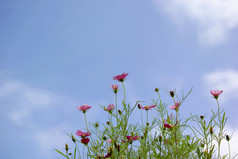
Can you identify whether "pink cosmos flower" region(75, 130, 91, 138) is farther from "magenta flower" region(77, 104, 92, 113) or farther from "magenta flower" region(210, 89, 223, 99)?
"magenta flower" region(210, 89, 223, 99)

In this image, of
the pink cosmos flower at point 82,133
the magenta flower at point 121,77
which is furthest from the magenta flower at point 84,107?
the magenta flower at point 121,77

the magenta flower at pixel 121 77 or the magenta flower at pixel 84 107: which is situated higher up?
the magenta flower at pixel 121 77

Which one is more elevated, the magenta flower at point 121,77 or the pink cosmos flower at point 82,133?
the magenta flower at point 121,77

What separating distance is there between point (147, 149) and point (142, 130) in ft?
0.62

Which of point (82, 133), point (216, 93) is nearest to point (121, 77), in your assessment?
point (82, 133)

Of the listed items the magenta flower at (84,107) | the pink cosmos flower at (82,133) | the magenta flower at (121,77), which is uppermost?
the magenta flower at (121,77)

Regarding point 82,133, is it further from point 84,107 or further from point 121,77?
point 121,77

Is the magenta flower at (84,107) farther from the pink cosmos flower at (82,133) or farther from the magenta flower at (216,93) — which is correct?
the magenta flower at (216,93)

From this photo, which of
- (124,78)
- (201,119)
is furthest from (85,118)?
(201,119)

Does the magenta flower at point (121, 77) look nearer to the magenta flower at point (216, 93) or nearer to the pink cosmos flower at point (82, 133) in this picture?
the pink cosmos flower at point (82, 133)

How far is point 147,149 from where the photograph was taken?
182 cm

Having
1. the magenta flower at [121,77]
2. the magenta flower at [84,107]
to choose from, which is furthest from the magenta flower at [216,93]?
the magenta flower at [84,107]

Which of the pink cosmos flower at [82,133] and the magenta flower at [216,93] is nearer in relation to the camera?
the pink cosmos flower at [82,133]

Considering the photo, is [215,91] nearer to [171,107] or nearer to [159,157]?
[171,107]
